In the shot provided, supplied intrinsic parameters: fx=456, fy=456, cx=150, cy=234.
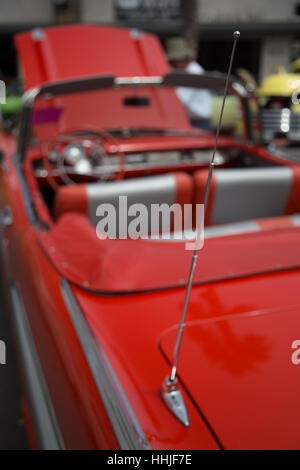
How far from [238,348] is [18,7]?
15832 millimetres

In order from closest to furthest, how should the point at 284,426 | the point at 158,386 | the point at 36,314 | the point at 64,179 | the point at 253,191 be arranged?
the point at 284,426, the point at 158,386, the point at 36,314, the point at 253,191, the point at 64,179

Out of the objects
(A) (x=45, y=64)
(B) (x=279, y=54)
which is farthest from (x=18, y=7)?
(A) (x=45, y=64)

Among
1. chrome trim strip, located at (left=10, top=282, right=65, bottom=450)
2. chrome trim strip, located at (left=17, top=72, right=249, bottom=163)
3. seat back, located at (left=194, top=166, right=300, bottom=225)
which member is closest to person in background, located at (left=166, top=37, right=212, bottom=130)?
chrome trim strip, located at (left=17, top=72, right=249, bottom=163)

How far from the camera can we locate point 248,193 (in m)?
2.41

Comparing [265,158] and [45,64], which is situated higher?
[45,64]

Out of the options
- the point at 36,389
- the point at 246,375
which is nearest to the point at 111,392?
the point at 246,375

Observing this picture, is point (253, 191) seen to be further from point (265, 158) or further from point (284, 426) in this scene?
point (284, 426)

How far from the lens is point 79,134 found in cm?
296

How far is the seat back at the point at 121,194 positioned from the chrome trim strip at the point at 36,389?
1.60ft

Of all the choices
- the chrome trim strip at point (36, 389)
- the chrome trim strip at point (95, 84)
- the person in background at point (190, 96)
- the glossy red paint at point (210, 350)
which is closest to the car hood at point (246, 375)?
the glossy red paint at point (210, 350)

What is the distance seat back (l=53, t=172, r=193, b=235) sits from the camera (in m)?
2.13

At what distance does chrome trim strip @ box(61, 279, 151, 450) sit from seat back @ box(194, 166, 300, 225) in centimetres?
122

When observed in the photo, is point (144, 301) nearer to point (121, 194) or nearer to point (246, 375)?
point (246, 375)

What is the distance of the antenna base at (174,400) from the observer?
93 cm
